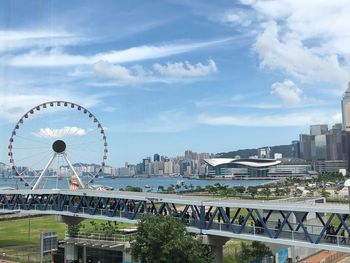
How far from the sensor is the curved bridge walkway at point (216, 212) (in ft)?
110

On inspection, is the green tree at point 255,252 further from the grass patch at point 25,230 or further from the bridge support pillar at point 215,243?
the grass patch at point 25,230

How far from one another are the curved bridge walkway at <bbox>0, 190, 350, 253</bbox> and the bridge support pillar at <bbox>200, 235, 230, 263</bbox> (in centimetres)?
63

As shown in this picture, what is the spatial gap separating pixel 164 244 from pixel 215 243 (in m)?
7.57

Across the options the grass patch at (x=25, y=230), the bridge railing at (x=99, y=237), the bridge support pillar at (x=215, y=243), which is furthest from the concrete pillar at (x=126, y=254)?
the grass patch at (x=25, y=230)

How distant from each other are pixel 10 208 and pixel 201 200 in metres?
29.5

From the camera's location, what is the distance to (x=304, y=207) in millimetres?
33688

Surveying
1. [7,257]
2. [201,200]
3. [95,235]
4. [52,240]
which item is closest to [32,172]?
[7,257]

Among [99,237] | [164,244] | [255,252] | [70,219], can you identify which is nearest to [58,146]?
[70,219]

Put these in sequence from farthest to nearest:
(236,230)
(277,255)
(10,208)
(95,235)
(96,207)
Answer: (10,208) → (96,207) → (95,235) → (277,255) → (236,230)

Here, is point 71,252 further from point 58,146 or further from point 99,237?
point 58,146

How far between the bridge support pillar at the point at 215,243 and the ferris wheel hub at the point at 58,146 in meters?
40.9

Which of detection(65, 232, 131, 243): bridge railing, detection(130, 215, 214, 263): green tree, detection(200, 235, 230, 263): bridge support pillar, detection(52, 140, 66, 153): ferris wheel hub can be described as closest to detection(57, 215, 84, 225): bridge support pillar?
detection(65, 232, 131, 243): bridge railing

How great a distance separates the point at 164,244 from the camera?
113 feet

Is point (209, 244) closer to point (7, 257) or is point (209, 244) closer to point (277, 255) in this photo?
point (277, 255)
